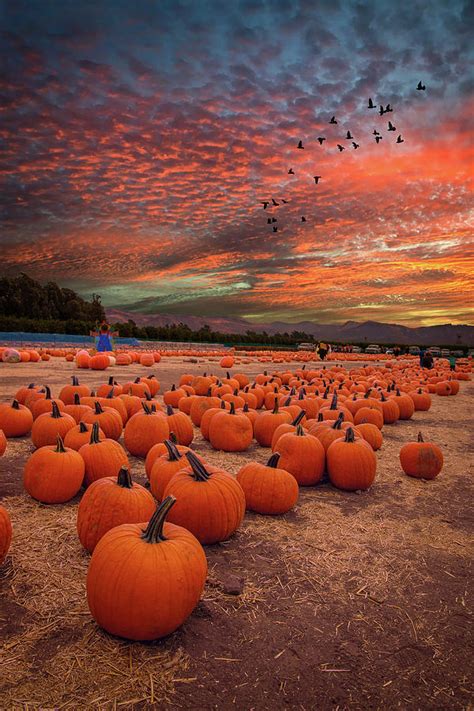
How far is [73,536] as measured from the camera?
3.43m

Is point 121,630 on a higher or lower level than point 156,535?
lower

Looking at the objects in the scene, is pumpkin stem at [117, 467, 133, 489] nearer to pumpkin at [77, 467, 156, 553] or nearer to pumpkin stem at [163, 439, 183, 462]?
pumpkin at [77, 467, 156, 553]

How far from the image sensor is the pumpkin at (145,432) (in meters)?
5.46

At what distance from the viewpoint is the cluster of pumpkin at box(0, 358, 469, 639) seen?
7.74 feet

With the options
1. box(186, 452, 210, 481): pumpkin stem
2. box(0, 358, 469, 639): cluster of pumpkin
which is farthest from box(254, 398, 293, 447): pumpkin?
box(186, 452, 210, 481): pumpkin stem

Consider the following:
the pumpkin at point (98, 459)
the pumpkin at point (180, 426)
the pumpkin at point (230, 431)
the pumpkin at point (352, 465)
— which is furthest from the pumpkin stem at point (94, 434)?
the pumpkin at point (352, 465)

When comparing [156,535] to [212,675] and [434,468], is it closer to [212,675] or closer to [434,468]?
[212,675]

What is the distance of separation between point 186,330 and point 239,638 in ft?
206

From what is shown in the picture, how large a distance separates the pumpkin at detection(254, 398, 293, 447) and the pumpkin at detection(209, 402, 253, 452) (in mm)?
289

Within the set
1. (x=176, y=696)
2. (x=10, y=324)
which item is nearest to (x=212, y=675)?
(x=176, y=696)

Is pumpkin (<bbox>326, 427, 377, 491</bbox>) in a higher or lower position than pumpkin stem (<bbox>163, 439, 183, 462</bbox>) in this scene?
lower

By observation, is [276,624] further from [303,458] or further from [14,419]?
[14,419]

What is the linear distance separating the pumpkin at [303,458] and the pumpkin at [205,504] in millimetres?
1339

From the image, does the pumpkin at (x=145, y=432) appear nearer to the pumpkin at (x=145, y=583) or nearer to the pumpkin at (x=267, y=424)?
the pumpkin at (x=267, y=424)
